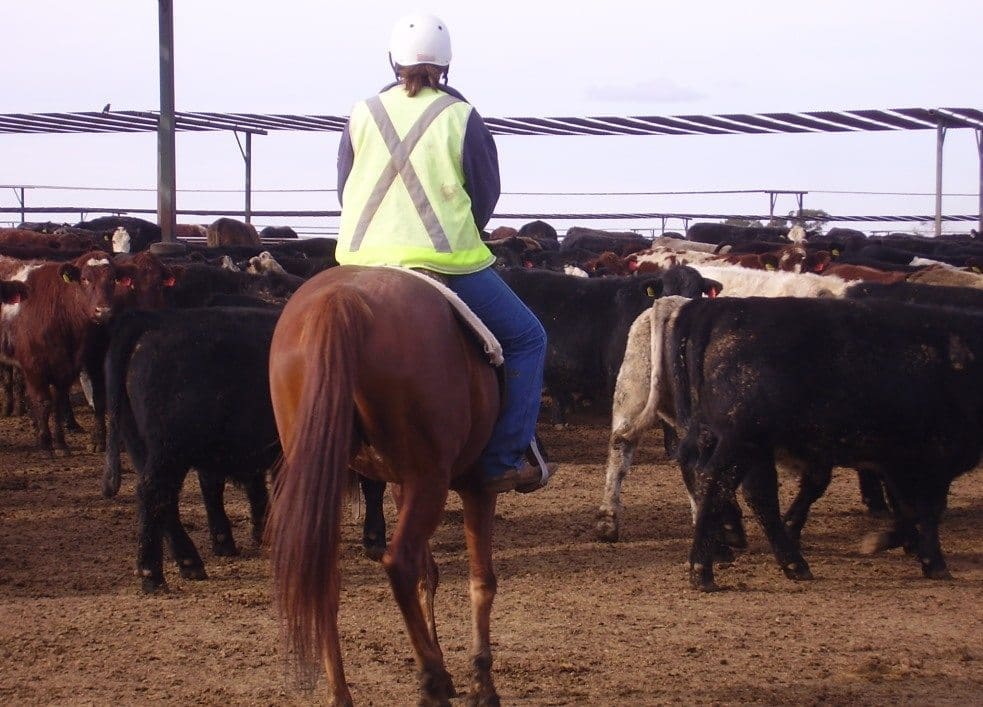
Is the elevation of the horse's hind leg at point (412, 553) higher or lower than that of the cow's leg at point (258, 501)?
higher

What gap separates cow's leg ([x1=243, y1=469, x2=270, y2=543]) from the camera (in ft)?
23.8

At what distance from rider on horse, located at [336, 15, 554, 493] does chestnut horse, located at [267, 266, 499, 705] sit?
21 centimetres

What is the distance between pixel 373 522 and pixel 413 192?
10.7 feet

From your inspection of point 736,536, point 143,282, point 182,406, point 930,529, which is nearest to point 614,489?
point 736,536

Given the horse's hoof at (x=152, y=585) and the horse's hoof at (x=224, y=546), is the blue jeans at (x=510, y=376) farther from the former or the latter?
the horse's hoof at (x=224, y=546)

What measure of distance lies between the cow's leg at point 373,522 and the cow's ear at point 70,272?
16.9 ft

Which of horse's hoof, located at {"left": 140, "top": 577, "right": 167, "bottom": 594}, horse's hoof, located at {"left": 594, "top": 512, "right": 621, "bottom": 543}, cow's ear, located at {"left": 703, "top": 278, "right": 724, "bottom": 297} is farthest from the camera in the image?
cow's ear, located at {"left": 703, "top": 278, "right": 724, "bottom": 297}

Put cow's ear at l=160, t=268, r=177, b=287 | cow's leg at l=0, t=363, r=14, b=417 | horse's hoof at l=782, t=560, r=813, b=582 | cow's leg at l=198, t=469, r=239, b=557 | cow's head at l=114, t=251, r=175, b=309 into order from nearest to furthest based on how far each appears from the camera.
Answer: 1. horse's hoof at l=782, t=560, r=813, b=582
2. cow's leg at l=198, t=469, r=239, b=557
3. cow's head at l=114, t=251, r=175, b=309
4. cow's ear at l=160, t=268, r=177, b=287
5. cow's leg at l=0, t=363, r=14, b=417

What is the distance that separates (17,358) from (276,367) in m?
8.23

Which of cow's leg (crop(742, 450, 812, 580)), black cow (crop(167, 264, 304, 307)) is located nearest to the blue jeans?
cow's leg (crop(742, 450, 812, 580))

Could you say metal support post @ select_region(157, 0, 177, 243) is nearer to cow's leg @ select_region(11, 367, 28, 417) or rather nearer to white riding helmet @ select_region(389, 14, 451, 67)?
cow's leg @ select_region(11, 367, 28, 417)

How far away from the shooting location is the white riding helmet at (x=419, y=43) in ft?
14.2

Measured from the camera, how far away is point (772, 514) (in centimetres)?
661

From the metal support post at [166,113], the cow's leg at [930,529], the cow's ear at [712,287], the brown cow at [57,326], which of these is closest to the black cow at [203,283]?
the brown cow at [57,326]
